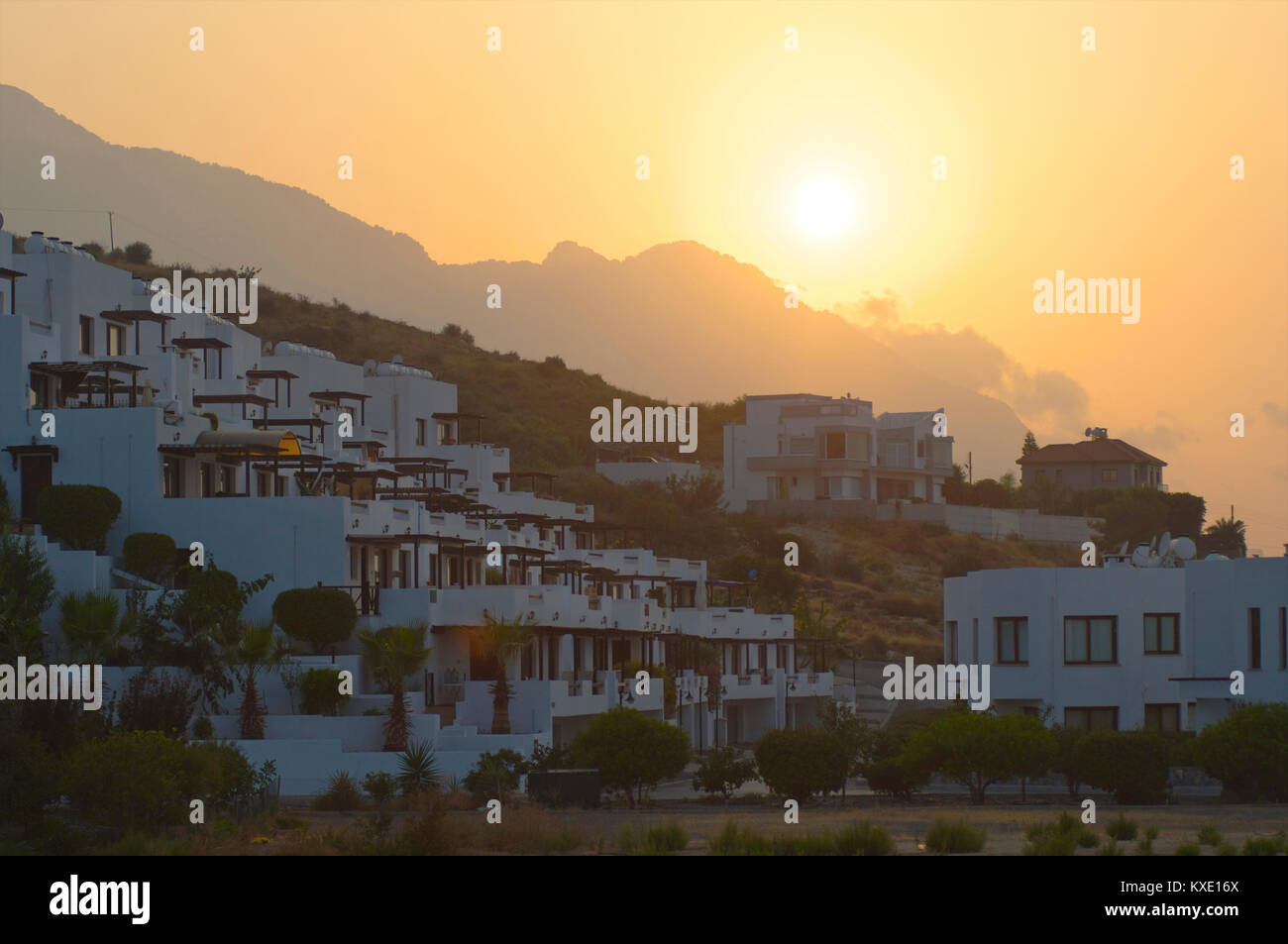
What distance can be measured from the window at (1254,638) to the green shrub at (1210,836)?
1649 cm

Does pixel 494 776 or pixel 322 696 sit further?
pixel 322 696

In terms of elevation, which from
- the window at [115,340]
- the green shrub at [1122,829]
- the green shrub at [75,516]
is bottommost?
the green shrub at [1122,829]

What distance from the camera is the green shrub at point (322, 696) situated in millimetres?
45344

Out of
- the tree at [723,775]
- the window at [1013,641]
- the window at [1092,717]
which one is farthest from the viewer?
the window at [1013,641]

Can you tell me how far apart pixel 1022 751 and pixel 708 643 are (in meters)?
33.0

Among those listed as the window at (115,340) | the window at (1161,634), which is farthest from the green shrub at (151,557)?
the window at (1161,634)

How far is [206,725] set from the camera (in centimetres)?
4334

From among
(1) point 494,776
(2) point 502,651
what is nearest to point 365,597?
(2) point 502,651

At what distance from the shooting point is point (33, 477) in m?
53.0

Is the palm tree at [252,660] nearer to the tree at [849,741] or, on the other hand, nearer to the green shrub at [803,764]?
the green shrub at [803,764]

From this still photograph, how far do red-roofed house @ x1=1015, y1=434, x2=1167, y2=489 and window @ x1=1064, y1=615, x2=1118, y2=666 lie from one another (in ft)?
308

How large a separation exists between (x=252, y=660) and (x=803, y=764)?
14.3 metres

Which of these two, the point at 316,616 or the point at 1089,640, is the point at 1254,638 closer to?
the point at 1089,640
